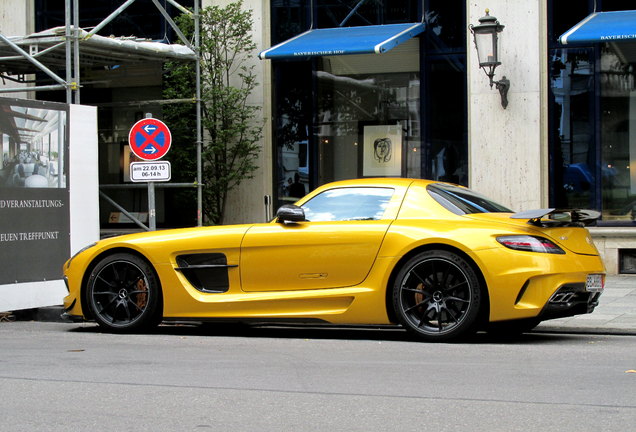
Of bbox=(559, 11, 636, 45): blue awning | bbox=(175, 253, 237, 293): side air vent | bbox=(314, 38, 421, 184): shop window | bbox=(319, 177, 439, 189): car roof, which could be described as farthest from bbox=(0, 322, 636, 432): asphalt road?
bbox=(314, 38, 421, 184): shop window

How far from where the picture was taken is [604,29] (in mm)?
14180

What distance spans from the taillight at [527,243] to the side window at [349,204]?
119cm

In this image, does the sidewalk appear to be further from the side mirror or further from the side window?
the side mirror

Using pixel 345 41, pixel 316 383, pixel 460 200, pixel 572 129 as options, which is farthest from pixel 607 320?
pixel 345 41

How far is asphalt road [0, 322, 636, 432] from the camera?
212 inches

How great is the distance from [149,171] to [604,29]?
6.74 m

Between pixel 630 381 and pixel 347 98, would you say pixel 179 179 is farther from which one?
pixel 630 381

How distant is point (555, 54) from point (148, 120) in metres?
6.84

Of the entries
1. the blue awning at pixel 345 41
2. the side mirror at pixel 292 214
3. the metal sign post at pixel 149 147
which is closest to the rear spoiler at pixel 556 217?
the side mirror at pixel 292 214

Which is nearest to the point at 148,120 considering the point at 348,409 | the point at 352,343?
the point at 352,343

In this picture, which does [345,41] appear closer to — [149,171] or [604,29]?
[604,29]

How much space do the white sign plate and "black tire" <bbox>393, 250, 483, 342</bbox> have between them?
4.77 m

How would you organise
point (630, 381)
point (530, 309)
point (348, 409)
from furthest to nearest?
point (530, 309) → point (630, 381) → point (348, 409)

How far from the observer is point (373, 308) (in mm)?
8562
